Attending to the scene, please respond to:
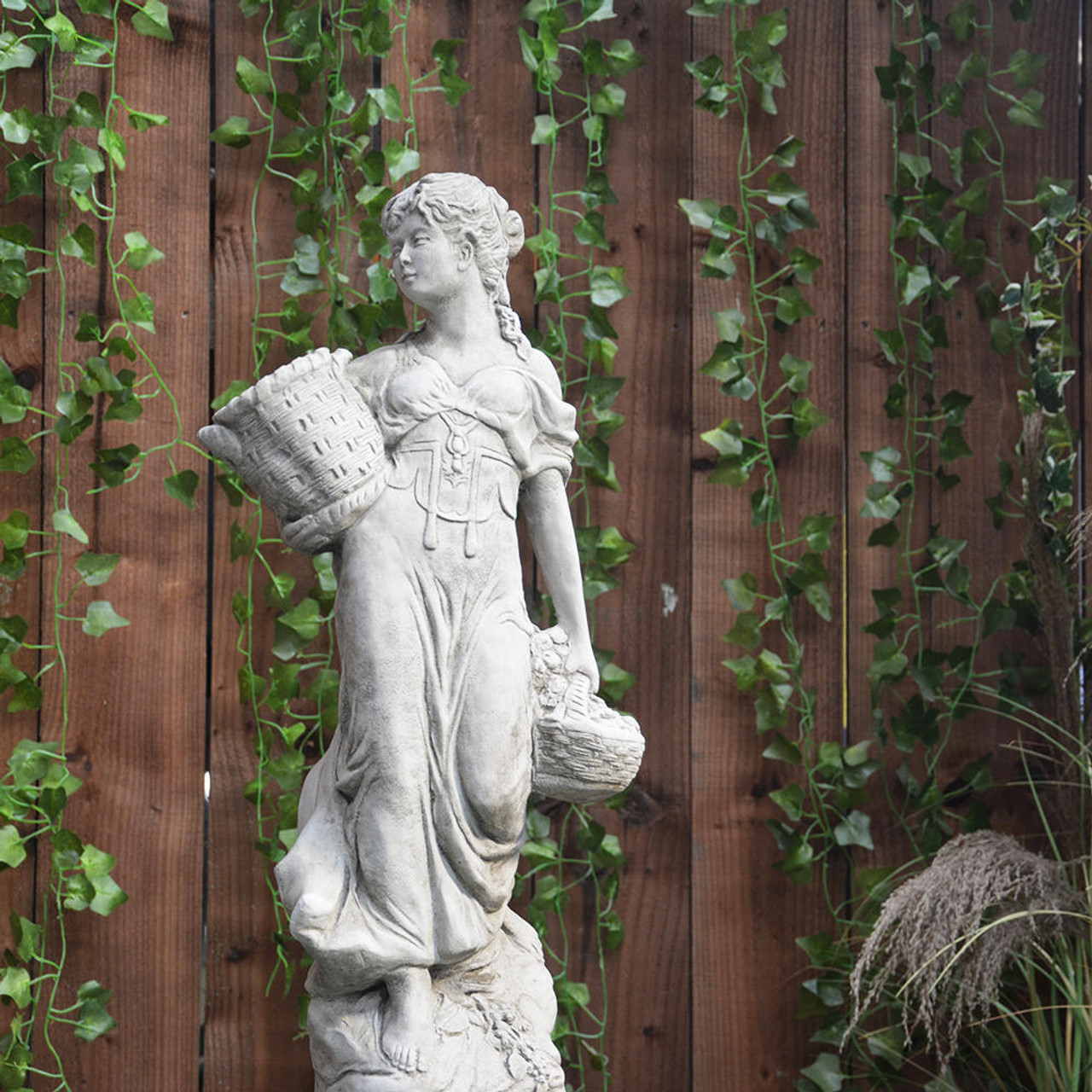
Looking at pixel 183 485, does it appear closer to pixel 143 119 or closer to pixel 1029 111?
pixel 143 119

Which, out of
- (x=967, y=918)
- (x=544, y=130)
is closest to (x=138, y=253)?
(x=544, y=130)

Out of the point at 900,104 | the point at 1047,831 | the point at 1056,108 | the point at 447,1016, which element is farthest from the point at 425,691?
the point at 1056,108

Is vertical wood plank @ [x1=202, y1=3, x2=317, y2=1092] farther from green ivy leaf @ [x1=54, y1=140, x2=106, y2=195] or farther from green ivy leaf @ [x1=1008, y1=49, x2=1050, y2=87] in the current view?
green ivy leaf @ [x1=1008, y1=49, x2=1050, y2=87]

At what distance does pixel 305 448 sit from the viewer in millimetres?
1965

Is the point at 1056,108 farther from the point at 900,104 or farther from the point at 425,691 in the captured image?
the point at 425,691

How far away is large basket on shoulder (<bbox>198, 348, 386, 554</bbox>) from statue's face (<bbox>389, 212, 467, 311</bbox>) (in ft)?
0.53

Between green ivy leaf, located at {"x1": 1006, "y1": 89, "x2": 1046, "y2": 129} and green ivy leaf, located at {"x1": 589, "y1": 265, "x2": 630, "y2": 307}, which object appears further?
green ivy leaf, located at {"x1": 1006, "y1": 89, "x2": 1046, "y2": 129}

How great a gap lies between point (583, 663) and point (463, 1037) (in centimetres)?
51

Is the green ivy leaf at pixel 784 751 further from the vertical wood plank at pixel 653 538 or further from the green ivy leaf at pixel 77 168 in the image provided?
the green ivy leaf at pixel 77 168

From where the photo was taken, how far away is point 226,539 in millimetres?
2797

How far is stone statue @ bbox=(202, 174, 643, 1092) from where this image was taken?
1.95 meters

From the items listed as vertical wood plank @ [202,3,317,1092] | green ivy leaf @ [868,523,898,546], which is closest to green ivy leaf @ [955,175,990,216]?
green ivy leaf @ [868,523,898,546]

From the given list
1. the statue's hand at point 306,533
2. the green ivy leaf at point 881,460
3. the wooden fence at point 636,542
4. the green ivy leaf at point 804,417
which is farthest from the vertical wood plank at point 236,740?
the green ivy leaf at point 881,460

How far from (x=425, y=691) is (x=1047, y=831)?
1.26 metres
